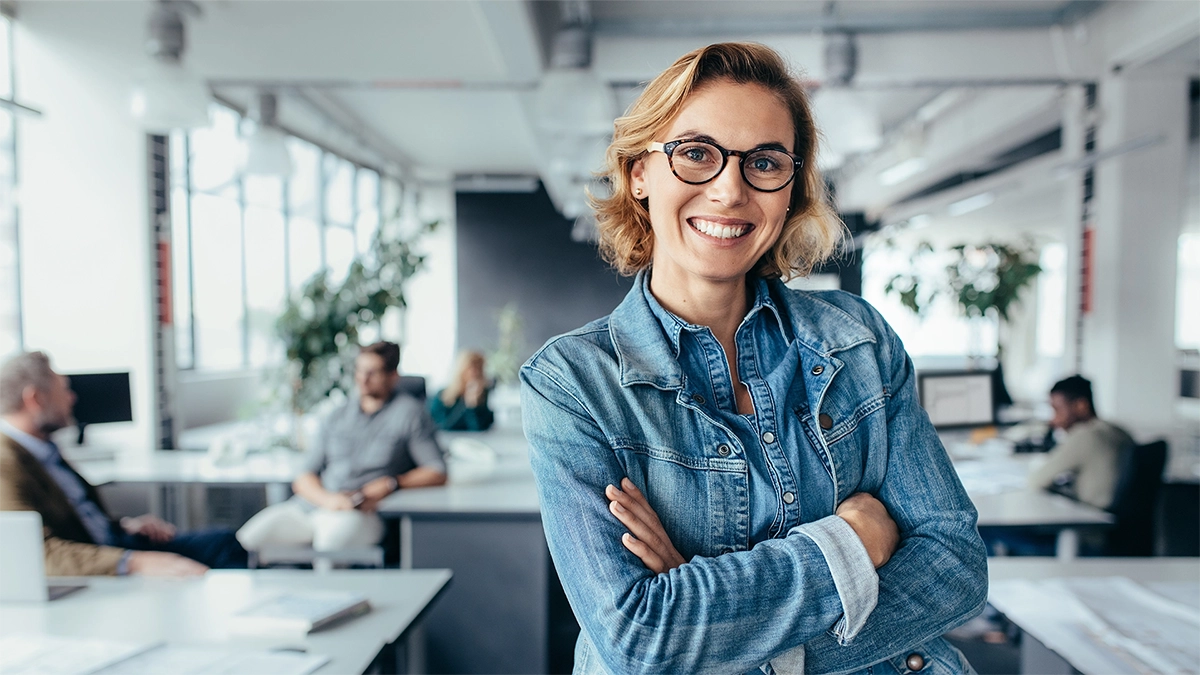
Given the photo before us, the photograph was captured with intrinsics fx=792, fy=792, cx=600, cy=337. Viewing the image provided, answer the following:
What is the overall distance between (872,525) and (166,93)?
2971mm

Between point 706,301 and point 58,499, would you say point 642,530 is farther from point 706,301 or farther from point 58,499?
point 58,499

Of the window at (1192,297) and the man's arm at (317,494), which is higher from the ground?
the window at (1192,297)

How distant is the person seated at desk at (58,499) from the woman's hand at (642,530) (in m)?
1.87

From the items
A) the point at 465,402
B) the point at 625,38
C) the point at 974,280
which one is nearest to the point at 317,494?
the point at 465,402

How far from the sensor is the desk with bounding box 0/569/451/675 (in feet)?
6.20

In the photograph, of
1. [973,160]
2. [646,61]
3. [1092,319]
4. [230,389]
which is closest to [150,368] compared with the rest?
[230,389]

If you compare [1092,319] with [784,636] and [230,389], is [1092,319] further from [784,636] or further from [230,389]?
[230,389]

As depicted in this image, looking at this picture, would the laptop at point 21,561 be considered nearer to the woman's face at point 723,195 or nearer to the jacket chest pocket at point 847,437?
the woman's face at point 723,195

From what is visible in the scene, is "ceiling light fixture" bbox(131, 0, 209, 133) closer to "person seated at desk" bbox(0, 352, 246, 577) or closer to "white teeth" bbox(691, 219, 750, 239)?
"person seated at desk" bbox(0, 352, 246, 577)

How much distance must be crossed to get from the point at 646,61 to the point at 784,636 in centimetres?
497

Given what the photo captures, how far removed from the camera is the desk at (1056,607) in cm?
170

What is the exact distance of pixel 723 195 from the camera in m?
1.14

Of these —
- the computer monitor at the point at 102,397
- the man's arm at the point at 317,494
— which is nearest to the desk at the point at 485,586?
the man's arm at the point at 317,494

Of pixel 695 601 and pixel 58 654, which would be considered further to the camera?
pixel 58 654
